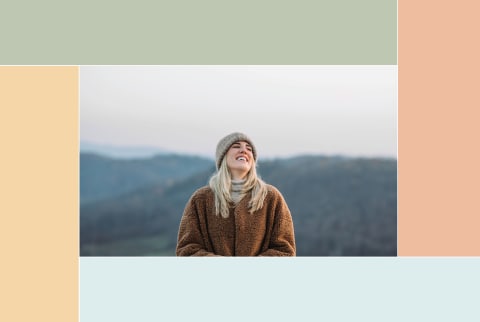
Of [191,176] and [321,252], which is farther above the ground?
[191,176]

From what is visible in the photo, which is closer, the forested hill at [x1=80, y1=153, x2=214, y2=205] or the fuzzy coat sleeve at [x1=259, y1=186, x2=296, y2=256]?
the fuzzy coat sleeve at [x1=259, y1=186, x2=296, y2=256]

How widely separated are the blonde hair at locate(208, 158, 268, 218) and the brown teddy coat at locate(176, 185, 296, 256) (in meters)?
0.03

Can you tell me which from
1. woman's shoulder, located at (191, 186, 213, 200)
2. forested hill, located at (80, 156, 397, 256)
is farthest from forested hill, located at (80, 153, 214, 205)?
woman's shoulder, located at (191, 186, 213, 200)

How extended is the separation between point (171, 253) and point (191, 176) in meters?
1.16

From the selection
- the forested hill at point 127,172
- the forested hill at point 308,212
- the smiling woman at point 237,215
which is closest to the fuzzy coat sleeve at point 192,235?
the smiling woman at point 237,215

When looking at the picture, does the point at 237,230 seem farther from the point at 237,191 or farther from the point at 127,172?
the point at 127,172

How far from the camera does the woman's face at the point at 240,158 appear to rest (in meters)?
4.64

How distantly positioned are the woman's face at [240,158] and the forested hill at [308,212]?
16.2ft

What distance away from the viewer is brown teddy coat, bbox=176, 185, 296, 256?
15.2 feet

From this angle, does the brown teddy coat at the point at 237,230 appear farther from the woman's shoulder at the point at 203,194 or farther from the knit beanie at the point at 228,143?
the knit beanie at the point at 228,143

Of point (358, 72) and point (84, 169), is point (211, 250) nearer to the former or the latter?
point (358, 72)

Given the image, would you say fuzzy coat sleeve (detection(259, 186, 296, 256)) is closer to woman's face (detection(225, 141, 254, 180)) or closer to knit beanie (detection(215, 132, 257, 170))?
woman's face (detection(225, 141, 254, 180))
